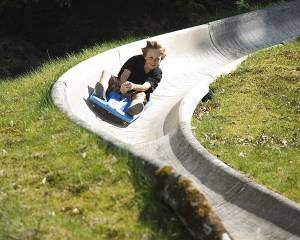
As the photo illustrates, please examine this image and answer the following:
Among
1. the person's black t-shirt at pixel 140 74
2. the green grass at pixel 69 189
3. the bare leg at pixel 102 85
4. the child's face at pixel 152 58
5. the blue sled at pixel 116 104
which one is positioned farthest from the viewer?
the person's black t-shirt at pixel 140 74

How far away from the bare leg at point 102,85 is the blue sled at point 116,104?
0.29 ft

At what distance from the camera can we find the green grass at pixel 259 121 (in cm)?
757

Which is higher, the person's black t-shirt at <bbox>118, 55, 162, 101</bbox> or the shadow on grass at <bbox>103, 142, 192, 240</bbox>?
the shadow on grass at <bbox>103, 142, 192, 240</bbox>

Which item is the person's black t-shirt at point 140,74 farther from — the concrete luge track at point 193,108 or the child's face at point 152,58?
the concrete luge track at point 193,108

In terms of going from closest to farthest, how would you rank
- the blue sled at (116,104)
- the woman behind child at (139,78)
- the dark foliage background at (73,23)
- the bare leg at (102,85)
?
the blue sled at (116,104)
the bare leg at (102,85)
the woman behind child at (139,78)
the dark foliage background at (73,23)

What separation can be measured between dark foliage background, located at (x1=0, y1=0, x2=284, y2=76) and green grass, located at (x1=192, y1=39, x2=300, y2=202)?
3642mm

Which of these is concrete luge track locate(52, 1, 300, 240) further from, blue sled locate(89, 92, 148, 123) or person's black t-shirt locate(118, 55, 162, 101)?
person's black t-shirt locate(118, 55, 162, 101)

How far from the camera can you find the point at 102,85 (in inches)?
371

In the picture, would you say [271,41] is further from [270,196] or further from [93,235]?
[93,235]

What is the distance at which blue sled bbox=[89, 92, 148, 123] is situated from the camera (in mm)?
9266

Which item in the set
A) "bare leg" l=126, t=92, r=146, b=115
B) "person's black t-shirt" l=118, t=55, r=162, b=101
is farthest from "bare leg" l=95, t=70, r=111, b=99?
"bare leg" l=126, t=92, r=146, b=115

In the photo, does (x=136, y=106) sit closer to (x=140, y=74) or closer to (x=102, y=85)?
(x=102, y=85)

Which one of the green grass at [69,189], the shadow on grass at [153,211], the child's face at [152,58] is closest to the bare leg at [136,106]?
the child's face at [152,58]

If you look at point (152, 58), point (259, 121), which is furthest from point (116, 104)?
point (259, 121)
